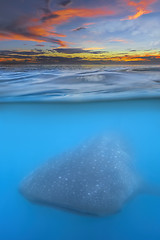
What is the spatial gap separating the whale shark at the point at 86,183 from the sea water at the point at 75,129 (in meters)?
→ 0.19

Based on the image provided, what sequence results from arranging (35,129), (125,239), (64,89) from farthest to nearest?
(35,129), (64,89), (125,239)

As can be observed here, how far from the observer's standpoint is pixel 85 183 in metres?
3.76

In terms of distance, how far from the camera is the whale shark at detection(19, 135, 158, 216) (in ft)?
11.0

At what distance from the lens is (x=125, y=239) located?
290 cm

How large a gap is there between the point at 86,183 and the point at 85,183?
3cm

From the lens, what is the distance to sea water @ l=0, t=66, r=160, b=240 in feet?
10.2

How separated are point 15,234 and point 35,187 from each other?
1000 mm

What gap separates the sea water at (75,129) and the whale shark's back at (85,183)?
183 mm

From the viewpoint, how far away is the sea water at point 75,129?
311 centimetres

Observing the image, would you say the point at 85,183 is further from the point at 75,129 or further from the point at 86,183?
the point at 75,129

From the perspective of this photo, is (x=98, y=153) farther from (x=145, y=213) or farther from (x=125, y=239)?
(x=125, y=239)

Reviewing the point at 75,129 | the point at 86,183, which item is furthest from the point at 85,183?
the point at 75,129

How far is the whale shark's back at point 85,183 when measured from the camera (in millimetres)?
3371

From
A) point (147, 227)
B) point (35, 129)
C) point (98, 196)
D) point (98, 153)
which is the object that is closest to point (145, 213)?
point (147, 227)
